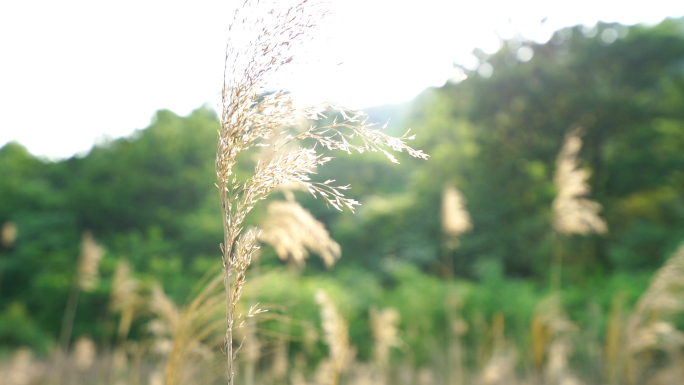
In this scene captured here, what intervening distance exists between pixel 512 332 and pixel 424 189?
30.9 ft

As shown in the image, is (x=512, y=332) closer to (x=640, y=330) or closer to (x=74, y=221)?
(x=640, y=330)

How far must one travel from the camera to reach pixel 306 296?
32.0ft

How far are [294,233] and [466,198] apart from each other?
15311 mm

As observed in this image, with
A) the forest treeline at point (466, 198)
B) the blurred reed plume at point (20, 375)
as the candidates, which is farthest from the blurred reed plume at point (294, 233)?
the forest treeline at point (466, 198)

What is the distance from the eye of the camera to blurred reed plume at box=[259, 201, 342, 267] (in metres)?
2.26

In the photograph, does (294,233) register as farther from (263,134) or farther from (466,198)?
(466,198)

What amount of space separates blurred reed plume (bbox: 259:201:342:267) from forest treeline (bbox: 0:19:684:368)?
28.3ft

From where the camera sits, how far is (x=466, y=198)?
1717cm

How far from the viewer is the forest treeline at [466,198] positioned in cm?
1301

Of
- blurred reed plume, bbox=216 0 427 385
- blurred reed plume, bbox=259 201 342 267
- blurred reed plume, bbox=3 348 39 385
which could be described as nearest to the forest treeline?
blurred reed plume, bbox=3 348 39 385

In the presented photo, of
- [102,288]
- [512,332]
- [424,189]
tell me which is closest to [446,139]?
[424,189]

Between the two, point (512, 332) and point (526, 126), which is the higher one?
point (526, 126)

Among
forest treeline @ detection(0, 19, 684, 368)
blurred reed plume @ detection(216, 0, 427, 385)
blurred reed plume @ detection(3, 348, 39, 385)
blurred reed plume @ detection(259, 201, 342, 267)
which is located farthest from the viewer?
forest treeline @ detection(0, 19, 684, 368)

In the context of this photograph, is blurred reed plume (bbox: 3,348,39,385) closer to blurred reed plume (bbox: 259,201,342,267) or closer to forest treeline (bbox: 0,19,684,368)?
blurred reed plume (bbox: 259,201,342,267)
